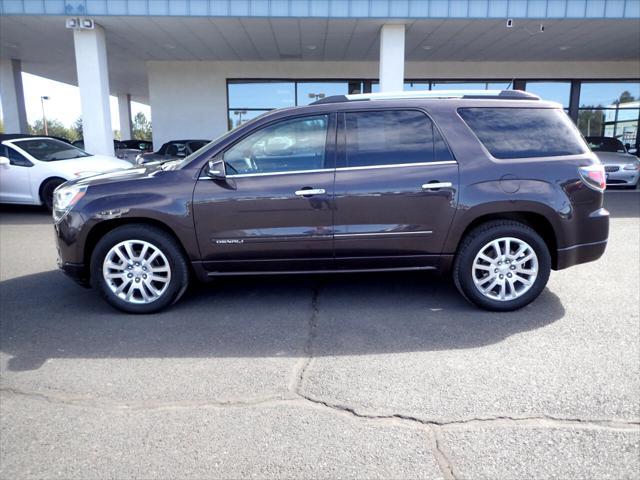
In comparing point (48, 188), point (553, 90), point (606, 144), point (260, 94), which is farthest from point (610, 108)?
point (48, 188)

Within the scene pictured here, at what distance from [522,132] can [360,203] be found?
1.64 m

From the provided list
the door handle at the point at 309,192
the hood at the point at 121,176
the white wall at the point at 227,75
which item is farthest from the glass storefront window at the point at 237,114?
the door handle at the point at 309,192

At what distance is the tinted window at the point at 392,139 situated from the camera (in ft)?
14.3

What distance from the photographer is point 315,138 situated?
4.39 m

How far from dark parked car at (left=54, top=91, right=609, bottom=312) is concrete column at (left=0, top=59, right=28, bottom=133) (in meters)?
17.4

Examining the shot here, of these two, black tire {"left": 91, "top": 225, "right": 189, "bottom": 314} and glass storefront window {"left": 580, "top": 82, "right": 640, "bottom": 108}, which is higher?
glass storefront window {"left": 580, "top": 82, "right": 640, "bottom": 108}

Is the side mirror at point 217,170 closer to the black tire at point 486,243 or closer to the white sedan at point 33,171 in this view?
the black tire at point 486,243

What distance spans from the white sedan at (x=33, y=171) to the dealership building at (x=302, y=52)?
2.87 meters

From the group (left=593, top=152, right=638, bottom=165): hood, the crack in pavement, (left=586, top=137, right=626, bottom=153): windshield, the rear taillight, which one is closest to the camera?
the crack in pavement

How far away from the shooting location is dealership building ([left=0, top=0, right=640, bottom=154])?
11.4 metres

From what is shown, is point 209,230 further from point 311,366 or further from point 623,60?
point 623,60

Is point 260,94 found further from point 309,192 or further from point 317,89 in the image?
point 309,192

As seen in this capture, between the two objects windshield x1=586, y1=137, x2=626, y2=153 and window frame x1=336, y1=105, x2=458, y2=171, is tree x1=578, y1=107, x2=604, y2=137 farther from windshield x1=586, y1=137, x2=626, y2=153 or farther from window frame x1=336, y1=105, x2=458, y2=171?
window frame x1=336, y1=105, x2=458, y2=171

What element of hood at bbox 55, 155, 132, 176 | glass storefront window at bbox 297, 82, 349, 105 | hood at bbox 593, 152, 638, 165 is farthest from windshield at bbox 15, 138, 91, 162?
hood at bbox 593, 152, 638, 165
